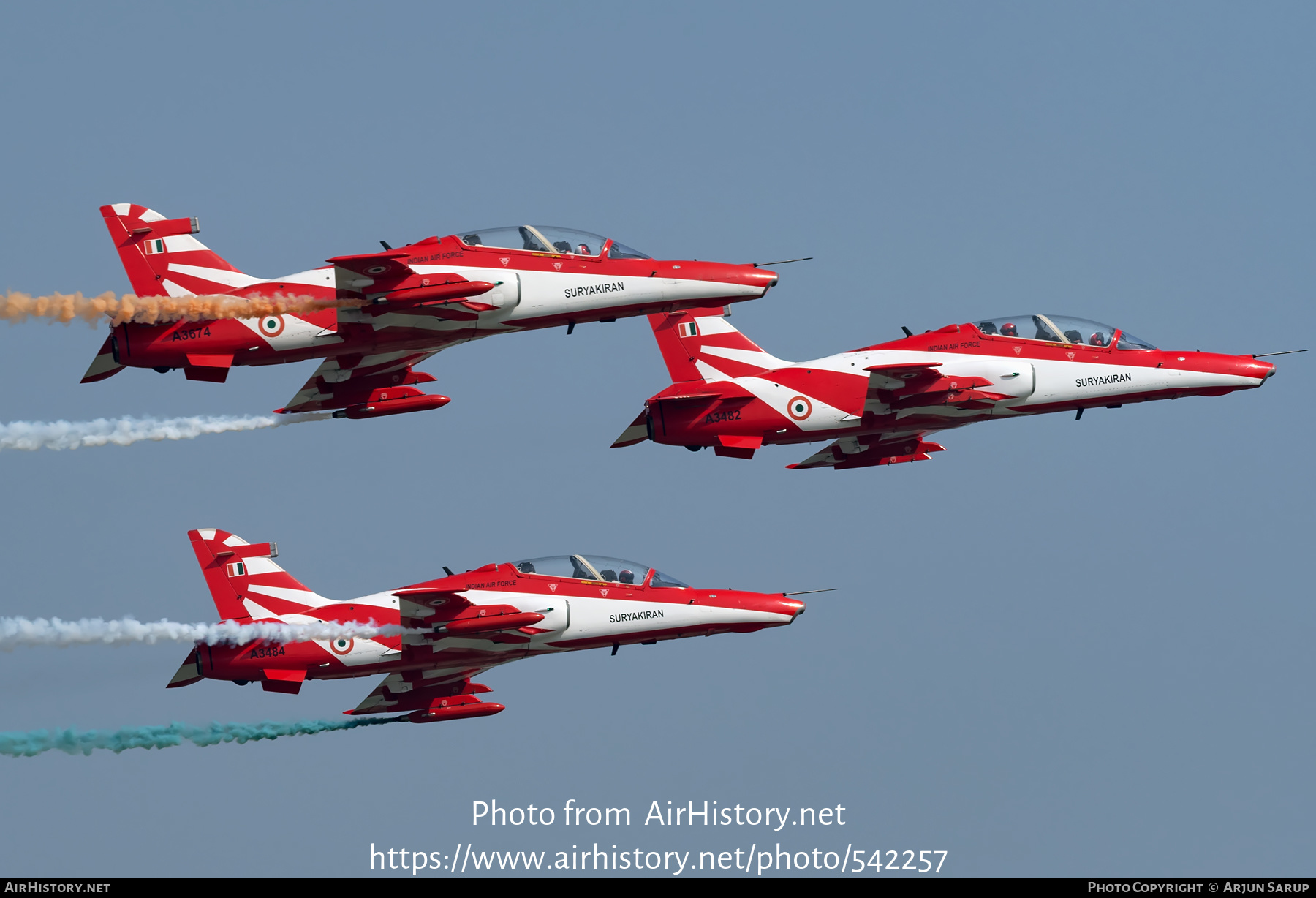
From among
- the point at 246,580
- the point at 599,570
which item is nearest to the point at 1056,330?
the point at 599,570

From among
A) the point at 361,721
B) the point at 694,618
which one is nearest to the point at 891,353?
→ the point at 694,618

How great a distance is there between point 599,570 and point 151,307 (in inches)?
471

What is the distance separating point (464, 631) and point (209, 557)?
21.0ft

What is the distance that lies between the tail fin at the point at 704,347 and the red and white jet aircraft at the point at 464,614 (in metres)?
5.04

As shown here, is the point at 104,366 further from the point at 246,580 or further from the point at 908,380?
the point at 908,380

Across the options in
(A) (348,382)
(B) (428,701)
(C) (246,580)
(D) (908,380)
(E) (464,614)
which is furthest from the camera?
(B) (428,701)

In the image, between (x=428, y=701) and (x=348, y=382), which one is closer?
(x=348, y=382)

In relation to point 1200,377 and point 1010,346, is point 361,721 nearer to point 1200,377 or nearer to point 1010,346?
point 1010,346

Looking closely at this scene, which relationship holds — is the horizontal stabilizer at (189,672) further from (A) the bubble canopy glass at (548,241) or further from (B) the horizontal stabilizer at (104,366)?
(A) the bubble canopy glass at (548,241)

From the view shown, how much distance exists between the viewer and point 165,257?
5016cm

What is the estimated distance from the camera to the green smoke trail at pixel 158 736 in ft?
169

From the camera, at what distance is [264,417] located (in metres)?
55.0

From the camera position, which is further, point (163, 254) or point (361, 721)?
point (361, 721)

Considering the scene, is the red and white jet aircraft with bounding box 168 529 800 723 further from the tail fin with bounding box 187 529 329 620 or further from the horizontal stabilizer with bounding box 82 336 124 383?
the horizontal stabilizer with bounding box 82 336 124 383
